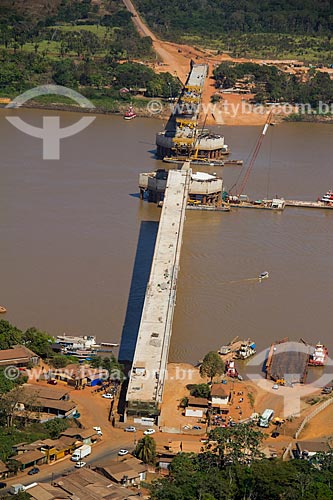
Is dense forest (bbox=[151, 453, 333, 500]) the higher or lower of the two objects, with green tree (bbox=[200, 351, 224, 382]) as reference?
lower

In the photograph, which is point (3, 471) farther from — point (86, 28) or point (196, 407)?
point (86, 28)

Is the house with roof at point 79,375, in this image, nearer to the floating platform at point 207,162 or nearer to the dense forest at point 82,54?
the floating platform at point 207,162

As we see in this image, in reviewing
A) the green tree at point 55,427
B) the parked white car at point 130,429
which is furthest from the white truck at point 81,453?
the parked white car at point 130,429

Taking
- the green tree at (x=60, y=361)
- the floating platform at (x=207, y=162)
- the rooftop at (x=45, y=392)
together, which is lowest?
the rooftop at (x=45, y=392)

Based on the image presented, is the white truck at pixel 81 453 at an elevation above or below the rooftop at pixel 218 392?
below

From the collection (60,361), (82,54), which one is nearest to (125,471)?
(60,361)

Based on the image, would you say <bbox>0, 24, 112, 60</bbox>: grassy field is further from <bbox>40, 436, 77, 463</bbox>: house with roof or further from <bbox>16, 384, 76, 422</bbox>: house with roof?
<bbox>40, 436, 77, 463</bbox>: house with roof

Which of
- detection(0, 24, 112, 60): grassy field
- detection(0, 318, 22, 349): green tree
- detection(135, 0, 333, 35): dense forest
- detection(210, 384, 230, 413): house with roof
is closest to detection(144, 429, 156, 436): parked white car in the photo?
detection(210, 384, 230, 413): house with roof
